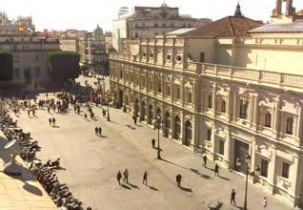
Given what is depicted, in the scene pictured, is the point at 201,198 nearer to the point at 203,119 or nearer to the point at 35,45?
the point at 203,119

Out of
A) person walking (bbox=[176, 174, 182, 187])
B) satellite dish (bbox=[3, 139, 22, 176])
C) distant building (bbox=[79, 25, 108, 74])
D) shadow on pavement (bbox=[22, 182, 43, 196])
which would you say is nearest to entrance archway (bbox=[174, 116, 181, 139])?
person walking (bbox=[176, 174, 182, 187])

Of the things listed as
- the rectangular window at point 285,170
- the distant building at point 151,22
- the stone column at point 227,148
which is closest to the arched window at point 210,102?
A: the stone column at point 227,148

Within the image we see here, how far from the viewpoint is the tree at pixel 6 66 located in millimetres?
77250

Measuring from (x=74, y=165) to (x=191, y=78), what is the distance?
14.6m

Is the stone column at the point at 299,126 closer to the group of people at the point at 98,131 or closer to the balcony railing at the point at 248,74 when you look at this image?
the balcony railing at the point at 248,74

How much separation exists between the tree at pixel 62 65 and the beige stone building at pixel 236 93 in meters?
30.3

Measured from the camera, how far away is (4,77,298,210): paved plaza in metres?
30.7

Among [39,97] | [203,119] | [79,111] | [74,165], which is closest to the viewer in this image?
[74,165]

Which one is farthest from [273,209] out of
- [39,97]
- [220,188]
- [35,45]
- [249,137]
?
[35,45]

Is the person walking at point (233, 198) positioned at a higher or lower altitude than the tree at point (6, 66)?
lower

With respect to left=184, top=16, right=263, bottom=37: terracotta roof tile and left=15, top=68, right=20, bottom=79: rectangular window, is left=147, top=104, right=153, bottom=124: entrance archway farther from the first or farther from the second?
left=15, top=68, right=20, bottom=79: rectangular window

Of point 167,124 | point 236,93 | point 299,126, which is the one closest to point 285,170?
point 299,126

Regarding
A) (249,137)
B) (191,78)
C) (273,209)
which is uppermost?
(191,78)

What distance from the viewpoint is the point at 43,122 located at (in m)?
55.1
